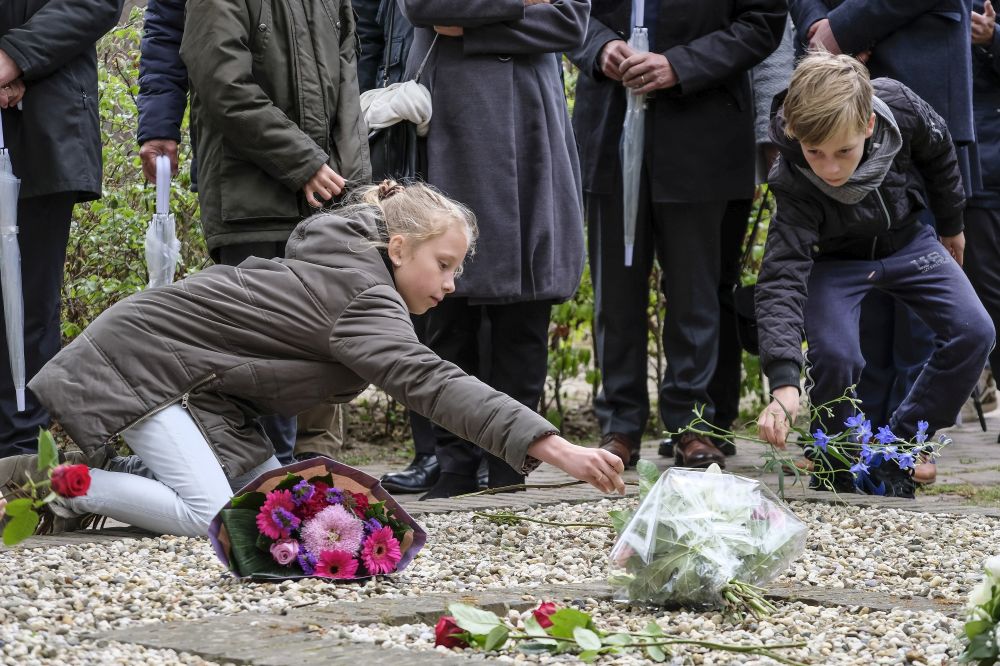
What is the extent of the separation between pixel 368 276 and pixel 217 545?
0.87 m

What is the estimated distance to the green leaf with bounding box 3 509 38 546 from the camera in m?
2.66

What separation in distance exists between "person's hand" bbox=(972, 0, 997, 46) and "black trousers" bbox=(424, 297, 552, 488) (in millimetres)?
2489

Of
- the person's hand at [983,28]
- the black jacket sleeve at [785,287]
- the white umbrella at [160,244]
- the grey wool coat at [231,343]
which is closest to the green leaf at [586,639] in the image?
the grey wool coat at [231,343]

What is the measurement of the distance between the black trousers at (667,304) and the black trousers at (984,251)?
1.29 meters

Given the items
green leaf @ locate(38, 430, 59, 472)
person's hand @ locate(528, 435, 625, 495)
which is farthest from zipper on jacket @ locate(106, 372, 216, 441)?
green leaf @ locate(38, 430, 59, 472)

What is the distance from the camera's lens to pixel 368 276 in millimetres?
3691

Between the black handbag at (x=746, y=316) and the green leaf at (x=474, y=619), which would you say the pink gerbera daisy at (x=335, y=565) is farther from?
the black handbag at (x=746, y=316)

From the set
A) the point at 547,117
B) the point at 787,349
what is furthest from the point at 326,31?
the point at 787,349

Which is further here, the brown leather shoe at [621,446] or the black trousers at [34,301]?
the brown leather shoe at [621,446]

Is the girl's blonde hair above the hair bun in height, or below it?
below

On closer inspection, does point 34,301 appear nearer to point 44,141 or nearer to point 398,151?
point 44,141

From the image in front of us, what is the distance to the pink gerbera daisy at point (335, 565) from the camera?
10.4 feet

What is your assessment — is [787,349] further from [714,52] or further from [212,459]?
[212,459]

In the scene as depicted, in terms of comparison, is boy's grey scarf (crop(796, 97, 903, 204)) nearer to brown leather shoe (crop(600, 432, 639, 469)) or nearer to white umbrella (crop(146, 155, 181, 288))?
brown leather shoe (crop(600, 432, 639, 469))
